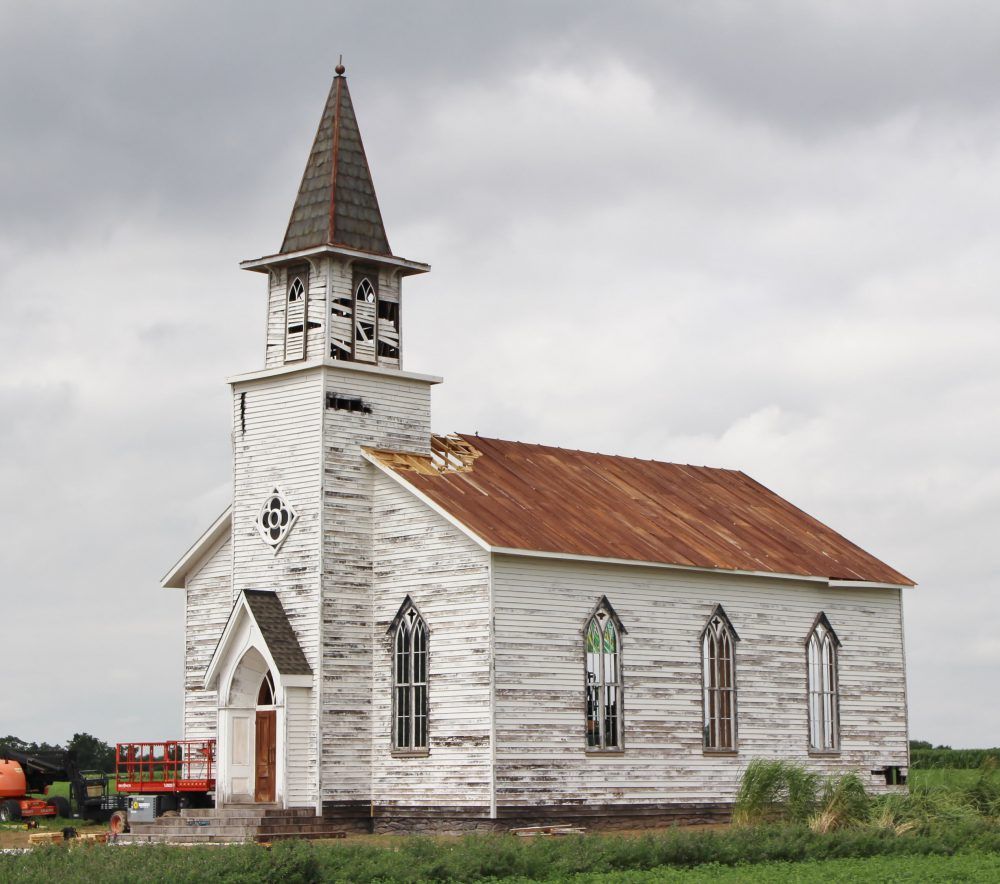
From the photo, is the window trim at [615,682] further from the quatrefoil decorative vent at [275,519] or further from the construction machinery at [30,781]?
the construction machinery at [30,781]

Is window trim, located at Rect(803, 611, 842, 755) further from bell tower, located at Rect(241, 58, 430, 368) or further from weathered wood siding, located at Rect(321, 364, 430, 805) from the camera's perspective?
bell tower, located at Rect(241, 58, 430, 368)

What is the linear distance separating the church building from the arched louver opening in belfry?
0.06 m

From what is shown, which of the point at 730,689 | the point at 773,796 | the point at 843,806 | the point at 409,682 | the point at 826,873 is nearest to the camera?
the point at 826,873

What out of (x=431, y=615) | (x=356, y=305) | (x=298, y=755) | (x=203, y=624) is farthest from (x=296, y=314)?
(x=298, y=755)

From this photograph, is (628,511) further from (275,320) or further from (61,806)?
(61,806)

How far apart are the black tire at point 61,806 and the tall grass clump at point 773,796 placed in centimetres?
1701

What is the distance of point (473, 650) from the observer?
35.9 meters

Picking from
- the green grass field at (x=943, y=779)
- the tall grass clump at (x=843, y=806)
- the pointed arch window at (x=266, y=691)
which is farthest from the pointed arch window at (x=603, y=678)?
the green grass field at (x=943, y=779)

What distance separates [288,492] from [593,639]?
745cm

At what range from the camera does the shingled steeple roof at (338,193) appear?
3962 cm

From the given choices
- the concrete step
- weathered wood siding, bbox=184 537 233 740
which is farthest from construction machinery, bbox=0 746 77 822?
the concrete step

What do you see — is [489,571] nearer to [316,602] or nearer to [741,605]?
[316,602]

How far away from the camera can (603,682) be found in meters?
37.8

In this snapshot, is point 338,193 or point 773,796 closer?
point 773,796
